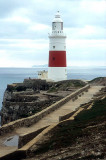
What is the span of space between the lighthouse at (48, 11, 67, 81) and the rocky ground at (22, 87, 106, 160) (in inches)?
1419

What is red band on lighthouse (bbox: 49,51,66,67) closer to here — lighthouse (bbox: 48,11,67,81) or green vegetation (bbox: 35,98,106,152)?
lighthouse (bbox: 48,11,67,81)

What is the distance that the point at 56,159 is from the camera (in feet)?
38.8

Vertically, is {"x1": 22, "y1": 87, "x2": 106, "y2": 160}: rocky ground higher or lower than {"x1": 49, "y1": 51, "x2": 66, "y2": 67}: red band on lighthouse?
lower

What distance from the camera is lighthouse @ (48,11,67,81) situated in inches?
2048

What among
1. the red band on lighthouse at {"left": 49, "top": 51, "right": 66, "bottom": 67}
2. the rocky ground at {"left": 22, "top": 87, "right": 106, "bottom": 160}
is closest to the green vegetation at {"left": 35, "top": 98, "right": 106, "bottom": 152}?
the rocky ground at {"left": 22, "top": 87, "right": 106, "bottom": 160}

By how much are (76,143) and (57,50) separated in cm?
3955

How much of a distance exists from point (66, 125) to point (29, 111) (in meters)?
17.9

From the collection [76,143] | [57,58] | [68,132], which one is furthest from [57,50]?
[76,143]

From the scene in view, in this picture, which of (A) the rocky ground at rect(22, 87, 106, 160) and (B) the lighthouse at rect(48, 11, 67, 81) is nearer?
(A) the rocky ground at rect(22, 87, 106, 160)

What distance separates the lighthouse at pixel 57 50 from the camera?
5203 centimetres

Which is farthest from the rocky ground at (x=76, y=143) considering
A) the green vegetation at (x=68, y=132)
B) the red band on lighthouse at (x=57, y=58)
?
the red band on lighthouse at (x=57, y=58)

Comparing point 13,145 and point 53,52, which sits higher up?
point 53,52

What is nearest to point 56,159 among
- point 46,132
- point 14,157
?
point 14,157

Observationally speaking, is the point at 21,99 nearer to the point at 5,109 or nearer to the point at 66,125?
the point at 5,109
